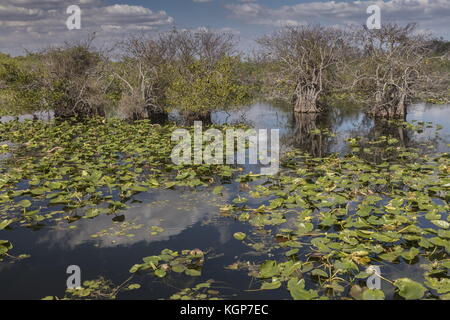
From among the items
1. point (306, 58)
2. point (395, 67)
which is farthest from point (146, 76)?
point (395, 67)

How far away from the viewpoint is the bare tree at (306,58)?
23.5 m

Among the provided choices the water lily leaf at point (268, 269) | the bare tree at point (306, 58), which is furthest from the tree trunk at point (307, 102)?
the water lily leaf at point (268, 269)

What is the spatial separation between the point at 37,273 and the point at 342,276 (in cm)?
472

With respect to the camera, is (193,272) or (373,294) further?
(193,272)

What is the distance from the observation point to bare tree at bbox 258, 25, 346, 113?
2353 centimetres

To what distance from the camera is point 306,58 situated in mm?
23859

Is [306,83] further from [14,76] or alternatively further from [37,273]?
[37,273]

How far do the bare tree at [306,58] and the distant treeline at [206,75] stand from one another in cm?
6

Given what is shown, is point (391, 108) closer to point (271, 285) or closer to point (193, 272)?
point (271, 285)

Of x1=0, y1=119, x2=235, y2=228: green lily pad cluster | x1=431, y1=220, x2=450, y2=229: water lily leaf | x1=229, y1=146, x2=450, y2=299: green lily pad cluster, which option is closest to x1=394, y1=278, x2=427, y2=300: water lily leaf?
x1=229, y1=146, x2=450, y2=299: green lily pad cluster

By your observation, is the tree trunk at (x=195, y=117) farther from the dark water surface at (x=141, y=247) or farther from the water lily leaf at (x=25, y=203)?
the water lily leaf at (x=25, y=203)

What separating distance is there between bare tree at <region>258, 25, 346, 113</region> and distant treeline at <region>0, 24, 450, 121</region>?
0.06 meters

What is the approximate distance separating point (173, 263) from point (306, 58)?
20338 mm

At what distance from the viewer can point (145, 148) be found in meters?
14.2
